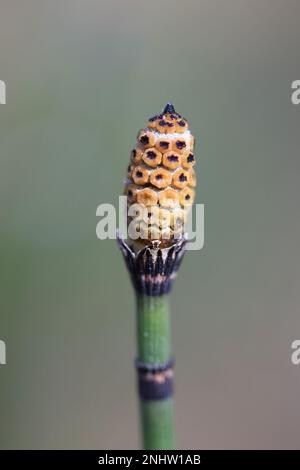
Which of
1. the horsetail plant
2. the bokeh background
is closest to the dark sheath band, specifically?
the horsetail plant

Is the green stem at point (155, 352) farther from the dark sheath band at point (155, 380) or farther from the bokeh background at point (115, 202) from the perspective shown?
the bokeh background at point (115, 202)

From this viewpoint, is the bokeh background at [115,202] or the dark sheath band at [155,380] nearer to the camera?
the dark sheath band at [155,380]

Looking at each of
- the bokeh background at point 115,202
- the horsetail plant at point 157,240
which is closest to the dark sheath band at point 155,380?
the horsetail plant at point 157,240

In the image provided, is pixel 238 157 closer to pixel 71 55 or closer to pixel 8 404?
pixel 71 55

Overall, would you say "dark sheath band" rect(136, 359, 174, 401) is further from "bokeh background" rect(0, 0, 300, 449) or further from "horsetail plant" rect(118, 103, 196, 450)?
"bokeh background" rect(0, 0, 300, 449)

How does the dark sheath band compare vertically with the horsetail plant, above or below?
below

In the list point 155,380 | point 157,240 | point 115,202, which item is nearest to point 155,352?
point 155,380
